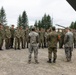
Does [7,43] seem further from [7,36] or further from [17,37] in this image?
[17,37]

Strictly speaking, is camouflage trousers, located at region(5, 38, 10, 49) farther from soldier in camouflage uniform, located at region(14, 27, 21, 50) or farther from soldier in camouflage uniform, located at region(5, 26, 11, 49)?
soldier in camouflage uniform, located at region(14, 27, 21, 50)

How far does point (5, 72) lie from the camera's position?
11.3 m

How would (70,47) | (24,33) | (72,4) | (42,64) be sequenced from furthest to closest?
(24,33) → (70,47) → (42,64) → (72,4)

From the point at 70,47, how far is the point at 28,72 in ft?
15.6

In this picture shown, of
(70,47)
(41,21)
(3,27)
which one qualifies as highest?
(41,21)

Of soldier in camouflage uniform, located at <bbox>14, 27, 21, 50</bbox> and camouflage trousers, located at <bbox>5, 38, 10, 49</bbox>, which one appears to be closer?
camouflage trousers, located at <bbox>5, 38, 10, 49</bbox>

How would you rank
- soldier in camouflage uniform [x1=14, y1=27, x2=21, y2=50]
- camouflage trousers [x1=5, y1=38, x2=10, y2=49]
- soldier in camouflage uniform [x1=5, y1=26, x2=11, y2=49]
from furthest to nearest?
soldier in camouflage uniform [x1=14, y1=27, x2=21, y2=50]
camouflage trousers [x1=5, y1=38, x2=10, y2=49]
soldier in camouflage uniform [x1=5, y1=26, x2=11, y2=49]

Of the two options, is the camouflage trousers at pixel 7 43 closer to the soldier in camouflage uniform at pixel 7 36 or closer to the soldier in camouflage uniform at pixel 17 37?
the soldier in camouflage uniform at pixel 7 36

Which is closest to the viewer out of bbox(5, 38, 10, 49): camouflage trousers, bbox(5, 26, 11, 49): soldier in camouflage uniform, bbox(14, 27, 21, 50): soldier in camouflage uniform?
bbox(5, 26, 11, 49): soldier in camouflage uniform

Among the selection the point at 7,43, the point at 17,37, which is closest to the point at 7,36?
the point at 7,43

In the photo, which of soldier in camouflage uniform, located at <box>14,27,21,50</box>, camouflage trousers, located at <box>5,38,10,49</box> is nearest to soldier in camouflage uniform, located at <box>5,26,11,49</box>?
camouflage trousers, located at <box>5,38,10,49</box>

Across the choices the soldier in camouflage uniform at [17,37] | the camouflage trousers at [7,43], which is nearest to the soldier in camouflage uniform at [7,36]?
the camouflage trousers at [7,43]

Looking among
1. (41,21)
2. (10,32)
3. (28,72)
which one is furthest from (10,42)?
(41,21)

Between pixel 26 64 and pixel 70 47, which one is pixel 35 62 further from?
pixel 70 47
